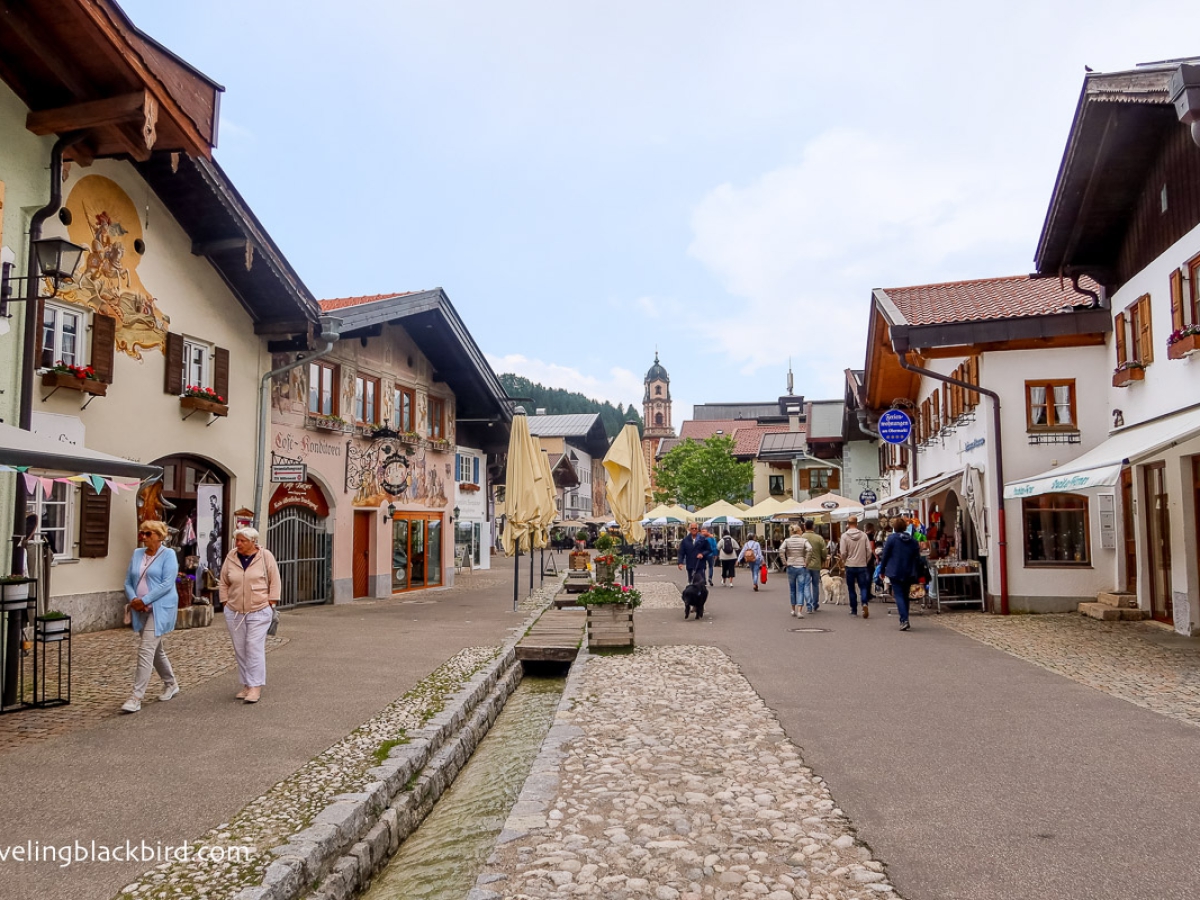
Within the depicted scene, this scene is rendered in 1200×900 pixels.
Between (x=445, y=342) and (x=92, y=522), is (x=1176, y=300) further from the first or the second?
(x=445, y=342)

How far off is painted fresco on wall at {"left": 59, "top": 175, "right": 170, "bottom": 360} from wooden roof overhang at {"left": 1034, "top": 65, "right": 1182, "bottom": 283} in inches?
519

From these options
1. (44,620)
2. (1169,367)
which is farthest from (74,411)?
(1169,367)

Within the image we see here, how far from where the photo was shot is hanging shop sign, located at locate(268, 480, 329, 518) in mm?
17734

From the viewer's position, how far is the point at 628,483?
1833 centimetres

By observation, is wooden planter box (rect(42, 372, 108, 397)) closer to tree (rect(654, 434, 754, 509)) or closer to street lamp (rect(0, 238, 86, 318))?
street lamp (rect(0, 238, 86, 318))

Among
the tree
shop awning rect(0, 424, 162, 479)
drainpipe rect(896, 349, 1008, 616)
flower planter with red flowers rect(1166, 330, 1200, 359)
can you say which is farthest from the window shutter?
the tree

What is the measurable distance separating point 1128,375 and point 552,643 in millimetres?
8942

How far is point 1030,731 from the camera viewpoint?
671 centimetres

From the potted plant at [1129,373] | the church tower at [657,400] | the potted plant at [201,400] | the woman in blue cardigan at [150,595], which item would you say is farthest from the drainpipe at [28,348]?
the church tower at [657,400]

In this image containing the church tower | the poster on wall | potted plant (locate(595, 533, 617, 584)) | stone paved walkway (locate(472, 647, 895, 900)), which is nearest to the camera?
stone paved walkway (locate(472, 647, 895, 900))

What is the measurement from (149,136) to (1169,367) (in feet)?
41.0

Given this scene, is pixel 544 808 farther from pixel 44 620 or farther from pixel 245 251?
pixel 245 251

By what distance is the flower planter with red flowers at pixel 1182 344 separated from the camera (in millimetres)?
10945

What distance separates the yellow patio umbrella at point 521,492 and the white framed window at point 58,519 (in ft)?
25.7
